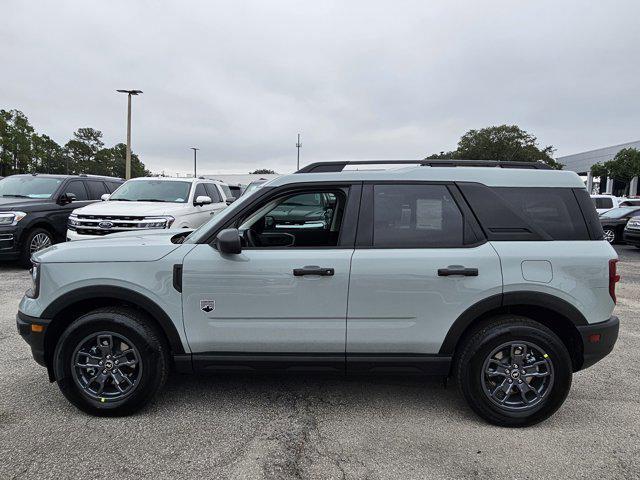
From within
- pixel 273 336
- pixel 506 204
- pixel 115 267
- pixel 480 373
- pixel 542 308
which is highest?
pixel 506 204

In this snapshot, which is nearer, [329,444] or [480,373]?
[329,444]

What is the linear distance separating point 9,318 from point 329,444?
4.73 m

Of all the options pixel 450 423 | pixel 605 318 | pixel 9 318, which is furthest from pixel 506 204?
pixel 9 318

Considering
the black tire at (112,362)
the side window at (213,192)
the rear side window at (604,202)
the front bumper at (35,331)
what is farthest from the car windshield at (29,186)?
the rear side window at (604,202)

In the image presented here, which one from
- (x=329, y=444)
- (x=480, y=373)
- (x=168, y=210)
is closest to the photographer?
(x=329, y=444)

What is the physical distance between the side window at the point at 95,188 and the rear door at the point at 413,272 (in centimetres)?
934

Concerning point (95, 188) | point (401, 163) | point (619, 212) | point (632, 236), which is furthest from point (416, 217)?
point (619, 212)

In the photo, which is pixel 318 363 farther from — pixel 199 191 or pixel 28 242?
pixel 28 242

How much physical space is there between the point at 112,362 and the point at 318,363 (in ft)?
4.81

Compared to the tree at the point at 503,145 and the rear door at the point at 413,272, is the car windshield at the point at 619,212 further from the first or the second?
the tree at the point at 503,145

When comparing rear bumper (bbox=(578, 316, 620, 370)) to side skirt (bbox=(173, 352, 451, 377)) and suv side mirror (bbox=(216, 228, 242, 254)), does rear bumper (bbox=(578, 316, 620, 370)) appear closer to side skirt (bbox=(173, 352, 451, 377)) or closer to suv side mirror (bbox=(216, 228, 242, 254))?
side skirt (bbox=(173, 352, 451, 377))

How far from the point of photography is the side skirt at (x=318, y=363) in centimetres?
319

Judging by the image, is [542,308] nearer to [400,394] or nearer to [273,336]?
[400,394]

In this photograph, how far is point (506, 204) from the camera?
3.23m
